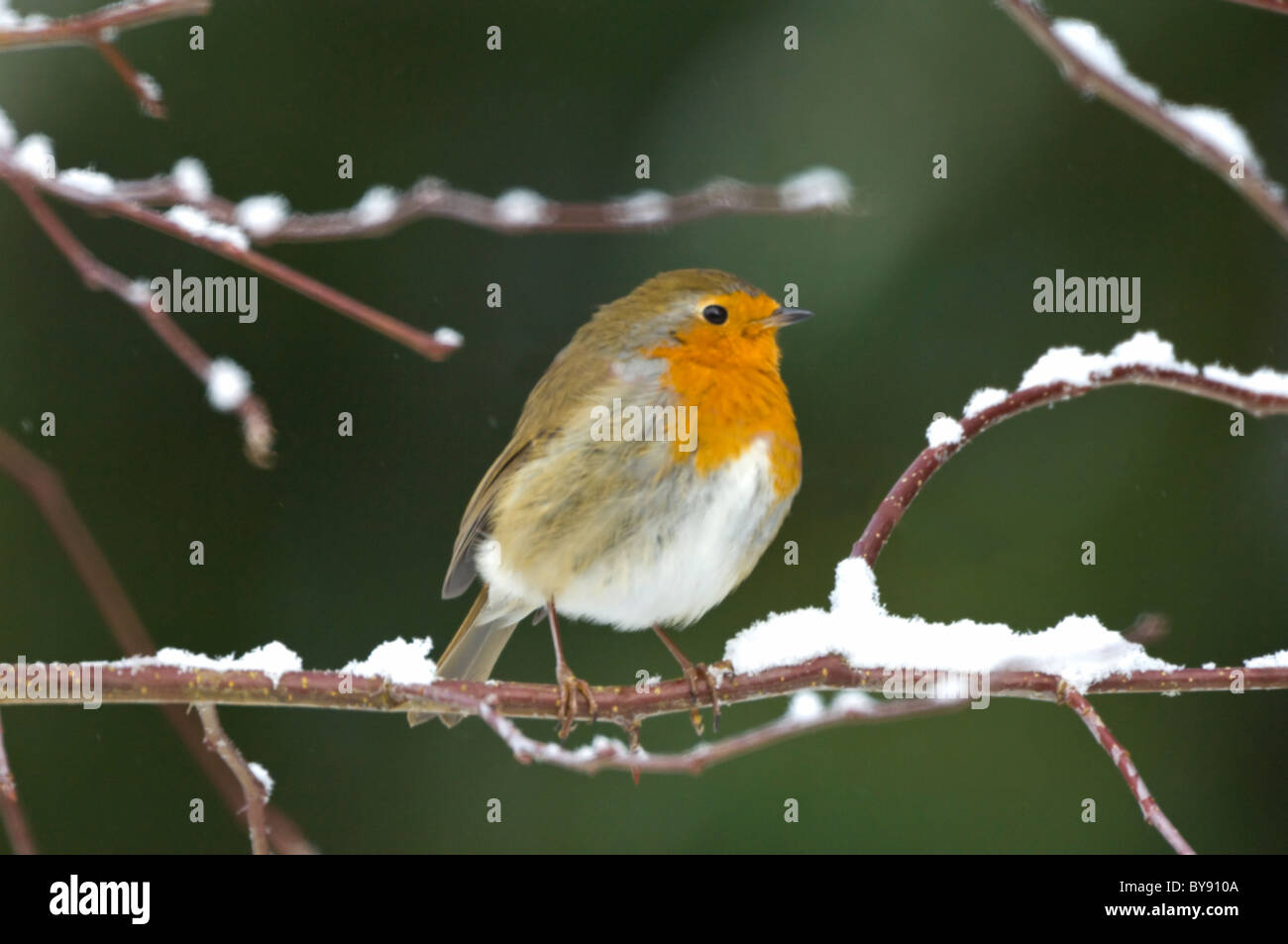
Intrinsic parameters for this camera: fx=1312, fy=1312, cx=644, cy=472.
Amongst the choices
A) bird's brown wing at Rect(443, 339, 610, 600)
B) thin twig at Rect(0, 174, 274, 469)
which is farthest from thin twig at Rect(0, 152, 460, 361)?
bird's brown wing at Rect(443, 339, 610, 600)

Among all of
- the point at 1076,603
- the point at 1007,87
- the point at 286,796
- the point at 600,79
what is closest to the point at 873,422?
the point at 1076,603

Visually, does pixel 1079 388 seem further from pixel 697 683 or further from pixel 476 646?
pixel 476 646

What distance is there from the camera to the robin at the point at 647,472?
252 cm

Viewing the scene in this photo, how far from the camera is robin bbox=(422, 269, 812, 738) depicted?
99.3 inches

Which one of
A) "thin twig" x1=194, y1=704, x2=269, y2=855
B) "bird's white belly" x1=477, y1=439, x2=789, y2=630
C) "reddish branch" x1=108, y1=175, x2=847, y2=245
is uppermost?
"reddish branch" x1=108, y1=175, x2=847, y2=245

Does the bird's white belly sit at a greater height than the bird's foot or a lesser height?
greater

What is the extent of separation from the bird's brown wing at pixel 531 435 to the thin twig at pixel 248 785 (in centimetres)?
106

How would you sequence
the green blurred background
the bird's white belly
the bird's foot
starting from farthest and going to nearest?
the green blurred background → the bird's white belly → the bird's foot

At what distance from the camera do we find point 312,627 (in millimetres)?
3596

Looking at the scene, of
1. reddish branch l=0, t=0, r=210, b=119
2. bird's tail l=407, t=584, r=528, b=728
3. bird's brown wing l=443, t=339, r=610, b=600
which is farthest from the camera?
bird's tail l=407, t=584, r=528, b=728

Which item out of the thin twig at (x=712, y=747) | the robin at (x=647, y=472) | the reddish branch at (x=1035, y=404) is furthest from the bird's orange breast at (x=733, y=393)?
the thin twig at (x=712, y=747)

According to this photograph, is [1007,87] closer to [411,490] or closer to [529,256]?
[529,256]

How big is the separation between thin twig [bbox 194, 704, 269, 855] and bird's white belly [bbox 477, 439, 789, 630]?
3.18 ft

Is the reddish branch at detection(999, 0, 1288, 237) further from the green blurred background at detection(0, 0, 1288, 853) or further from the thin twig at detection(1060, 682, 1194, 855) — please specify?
the green blurred background at detection(0, 0, 1288, 853)
